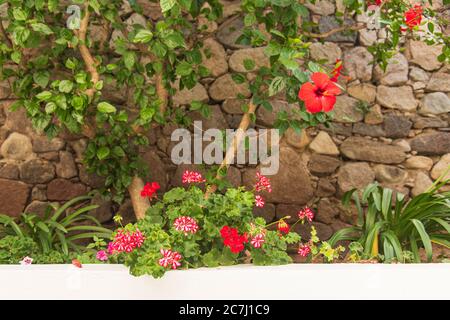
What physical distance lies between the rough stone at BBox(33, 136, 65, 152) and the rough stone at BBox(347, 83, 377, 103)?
1.64 m

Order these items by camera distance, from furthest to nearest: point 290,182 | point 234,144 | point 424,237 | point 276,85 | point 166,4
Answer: point 290,182
point 234,144
point 424,237
point 276,85
point 166,4

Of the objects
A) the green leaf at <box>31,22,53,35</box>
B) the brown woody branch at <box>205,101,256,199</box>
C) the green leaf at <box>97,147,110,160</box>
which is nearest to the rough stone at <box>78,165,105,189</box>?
the green leaf at <box>97,147,110,160</box>

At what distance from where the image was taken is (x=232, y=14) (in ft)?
9.53

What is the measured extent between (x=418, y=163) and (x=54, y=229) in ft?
6.47

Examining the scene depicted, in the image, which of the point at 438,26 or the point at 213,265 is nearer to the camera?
the point at 213,265

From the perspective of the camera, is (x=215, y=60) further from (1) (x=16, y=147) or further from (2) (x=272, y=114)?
(1) (x=16, y=147)

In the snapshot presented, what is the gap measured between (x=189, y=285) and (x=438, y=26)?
2.12 m

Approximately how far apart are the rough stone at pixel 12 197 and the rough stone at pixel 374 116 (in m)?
1.91

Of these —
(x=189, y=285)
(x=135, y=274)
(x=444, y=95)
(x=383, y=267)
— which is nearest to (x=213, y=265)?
(x=189, y=285)

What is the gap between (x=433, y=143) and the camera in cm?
292

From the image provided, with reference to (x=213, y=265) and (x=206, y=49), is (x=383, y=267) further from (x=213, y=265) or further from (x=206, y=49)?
(x=206, y=49)

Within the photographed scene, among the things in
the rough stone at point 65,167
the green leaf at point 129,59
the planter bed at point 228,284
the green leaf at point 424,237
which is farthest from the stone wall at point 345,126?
the planter bed at point 228,284

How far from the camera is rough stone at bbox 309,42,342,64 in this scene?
2.94 metres

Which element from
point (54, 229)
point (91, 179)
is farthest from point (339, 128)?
point (54, 229)
